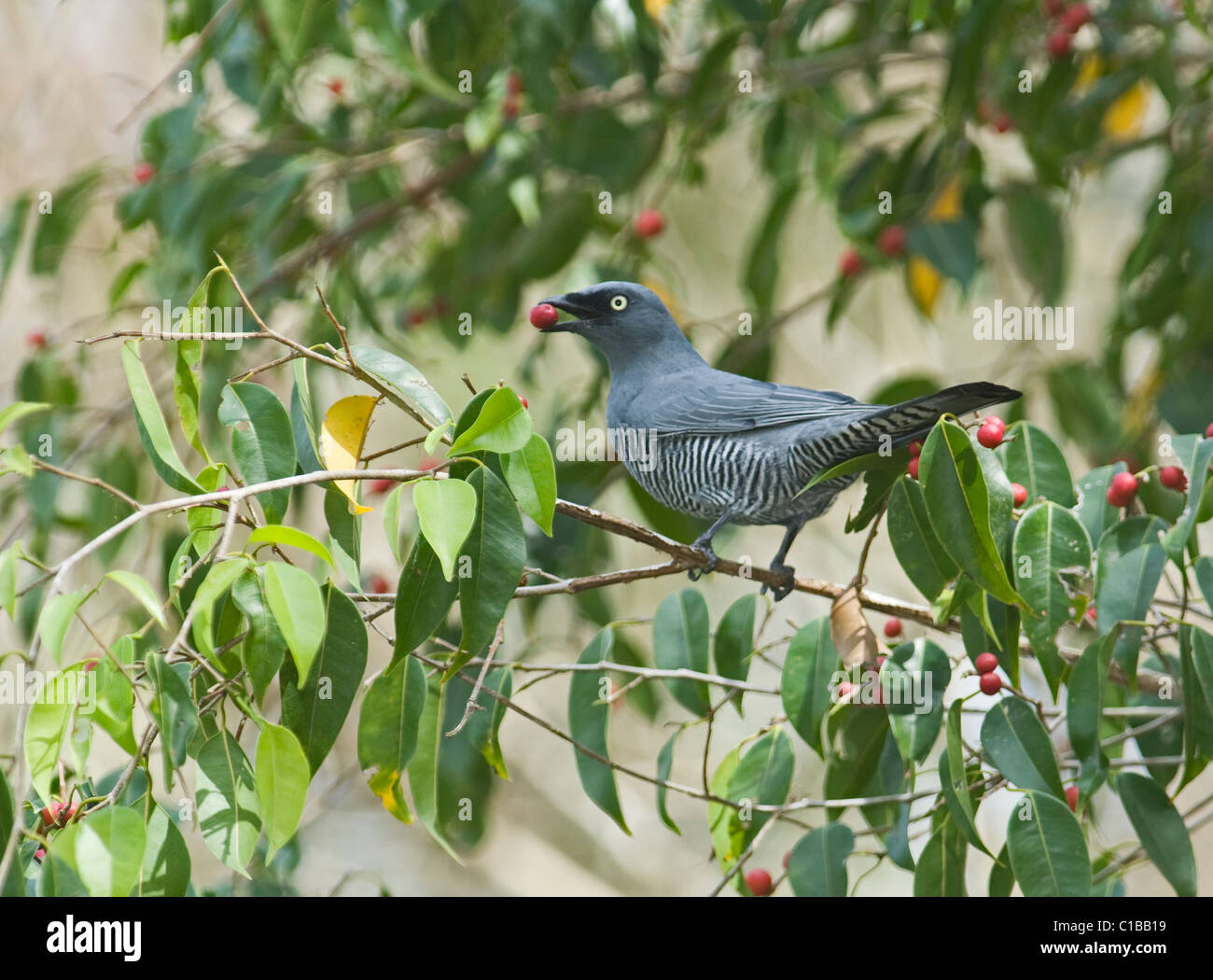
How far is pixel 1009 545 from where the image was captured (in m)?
1.89

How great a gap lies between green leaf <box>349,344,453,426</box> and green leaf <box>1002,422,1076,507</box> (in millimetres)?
976

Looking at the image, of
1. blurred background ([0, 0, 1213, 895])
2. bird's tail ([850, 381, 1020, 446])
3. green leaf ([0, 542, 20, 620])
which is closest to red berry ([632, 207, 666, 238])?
blurred background ([0, 0, 1213, 895])

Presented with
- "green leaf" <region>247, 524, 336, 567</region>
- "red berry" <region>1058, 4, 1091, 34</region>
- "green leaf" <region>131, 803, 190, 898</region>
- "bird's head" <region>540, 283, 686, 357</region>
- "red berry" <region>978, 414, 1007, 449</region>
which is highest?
"red berry" <region>1058, 4, 1091, 34</region>

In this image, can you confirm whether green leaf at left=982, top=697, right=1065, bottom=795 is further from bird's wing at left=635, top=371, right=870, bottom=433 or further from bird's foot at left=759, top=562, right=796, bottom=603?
bird's wing at left=635, top=371, right=870, bottom=433

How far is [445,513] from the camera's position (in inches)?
54.5

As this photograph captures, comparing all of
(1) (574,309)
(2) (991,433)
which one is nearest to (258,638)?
(2) (991,433)

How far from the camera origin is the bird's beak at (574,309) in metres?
3.17

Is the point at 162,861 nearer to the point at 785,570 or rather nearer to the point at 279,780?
the point at 279,780

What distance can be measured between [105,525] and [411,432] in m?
5.29

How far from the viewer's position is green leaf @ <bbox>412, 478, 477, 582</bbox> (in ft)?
4.42

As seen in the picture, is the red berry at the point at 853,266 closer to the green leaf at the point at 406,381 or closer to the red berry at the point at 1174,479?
the red berry at the point at 1174,479

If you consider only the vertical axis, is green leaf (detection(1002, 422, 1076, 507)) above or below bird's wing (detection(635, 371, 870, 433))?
below
